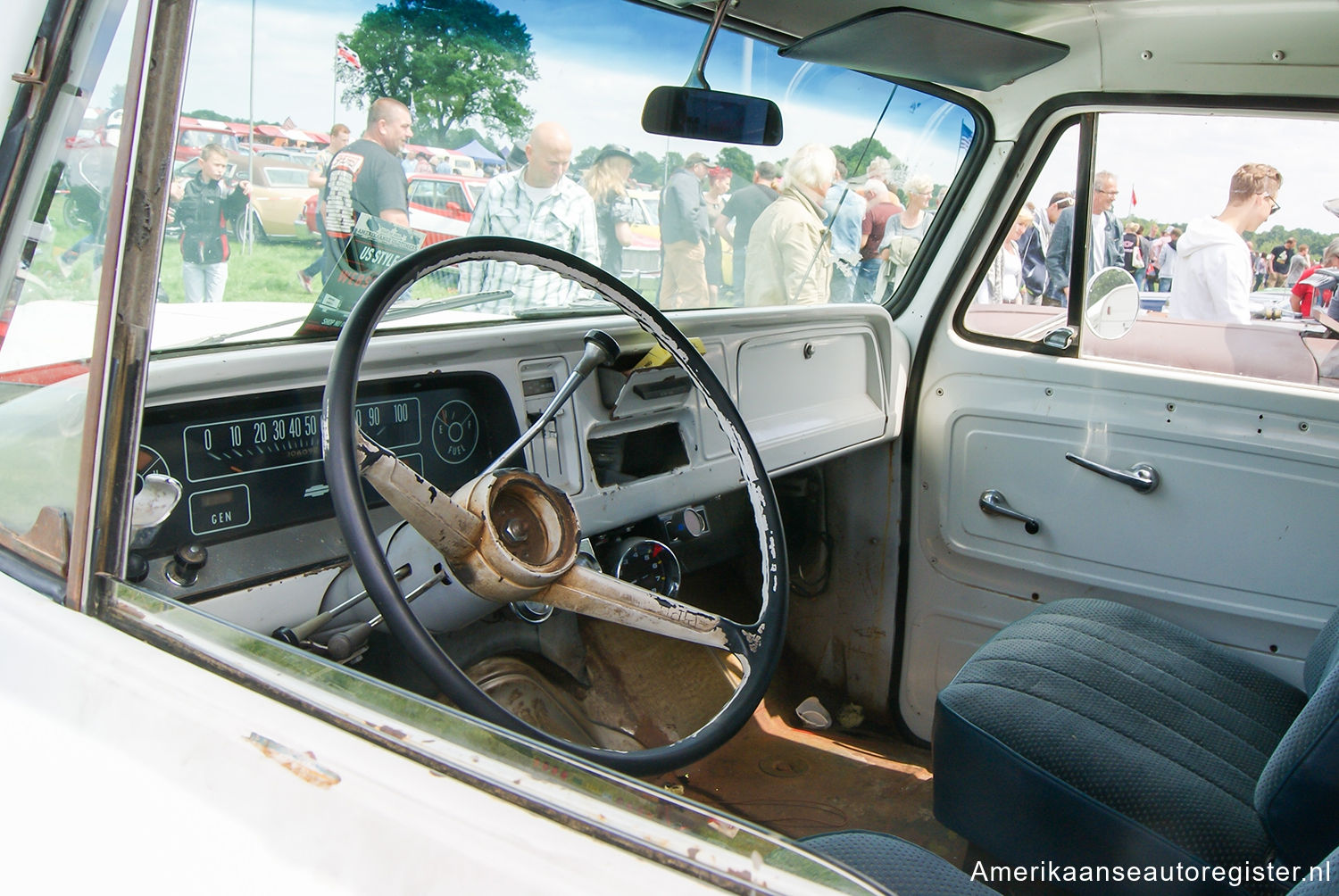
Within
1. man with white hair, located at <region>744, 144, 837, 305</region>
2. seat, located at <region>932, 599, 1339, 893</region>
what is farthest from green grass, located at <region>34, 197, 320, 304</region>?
seat, located at <region>932, 599, 1339, 893</region>

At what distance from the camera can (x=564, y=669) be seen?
2102 mm

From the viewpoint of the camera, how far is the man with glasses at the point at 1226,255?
2281 millimetres

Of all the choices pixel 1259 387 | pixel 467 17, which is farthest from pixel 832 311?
pixel 467 17

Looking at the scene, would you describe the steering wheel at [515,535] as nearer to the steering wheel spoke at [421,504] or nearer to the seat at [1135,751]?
the steering wheel spoke at [421,504]

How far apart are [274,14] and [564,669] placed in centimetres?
133

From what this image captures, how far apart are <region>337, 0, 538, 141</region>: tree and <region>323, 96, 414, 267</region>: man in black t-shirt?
0.04 meters

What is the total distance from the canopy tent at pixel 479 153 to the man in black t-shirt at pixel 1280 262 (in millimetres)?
1757

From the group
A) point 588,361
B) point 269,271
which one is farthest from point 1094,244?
point 269,271

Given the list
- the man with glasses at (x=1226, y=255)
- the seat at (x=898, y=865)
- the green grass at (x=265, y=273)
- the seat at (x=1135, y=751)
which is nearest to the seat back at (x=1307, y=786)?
the seat at (x=1135, y=751)

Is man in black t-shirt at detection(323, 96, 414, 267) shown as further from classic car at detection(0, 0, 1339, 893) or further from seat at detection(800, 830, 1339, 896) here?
seat at detection(800, 830, 1339, 896)

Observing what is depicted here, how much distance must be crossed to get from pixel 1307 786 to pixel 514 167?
1.77 m

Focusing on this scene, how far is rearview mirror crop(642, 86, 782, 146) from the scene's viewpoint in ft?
6.48

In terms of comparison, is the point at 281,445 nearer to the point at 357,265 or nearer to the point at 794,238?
the point at 357,265

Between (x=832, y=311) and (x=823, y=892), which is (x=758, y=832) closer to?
(x=823, y=892)
